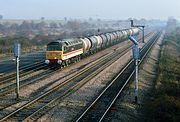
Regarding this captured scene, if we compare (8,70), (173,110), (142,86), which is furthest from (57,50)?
(173,110)

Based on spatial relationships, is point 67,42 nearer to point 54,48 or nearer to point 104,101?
point 54,48

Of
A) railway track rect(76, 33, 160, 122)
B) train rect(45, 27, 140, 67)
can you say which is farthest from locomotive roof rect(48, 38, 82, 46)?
railway track rect(76, 33, 160, 122)

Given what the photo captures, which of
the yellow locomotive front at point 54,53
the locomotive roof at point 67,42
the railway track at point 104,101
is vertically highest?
the locomotive roof at point 67,42

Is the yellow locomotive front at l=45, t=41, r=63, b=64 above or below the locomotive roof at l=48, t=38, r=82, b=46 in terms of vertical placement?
below

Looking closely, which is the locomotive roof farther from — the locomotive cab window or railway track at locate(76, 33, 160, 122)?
railway track at locate(76, 33, 160, 122)

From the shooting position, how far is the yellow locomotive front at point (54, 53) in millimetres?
31781

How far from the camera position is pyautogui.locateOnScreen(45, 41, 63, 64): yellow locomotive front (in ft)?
104

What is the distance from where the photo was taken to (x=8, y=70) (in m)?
31.9

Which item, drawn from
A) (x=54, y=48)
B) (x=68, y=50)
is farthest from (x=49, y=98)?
(x=68, y=50)

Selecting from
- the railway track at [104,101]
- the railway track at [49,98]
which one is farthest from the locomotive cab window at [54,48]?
the railway track at [104,101]

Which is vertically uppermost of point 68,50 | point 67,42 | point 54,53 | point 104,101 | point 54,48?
point 67,42

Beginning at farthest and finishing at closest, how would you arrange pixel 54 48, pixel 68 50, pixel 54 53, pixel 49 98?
pixel 68 50
pixel 54 48
pixel 54 53
pixel 49 98

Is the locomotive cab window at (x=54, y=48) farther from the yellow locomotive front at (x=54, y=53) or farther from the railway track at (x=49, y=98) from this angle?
the railway track at (x=49, y=98)

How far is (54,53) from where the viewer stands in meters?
31.9
